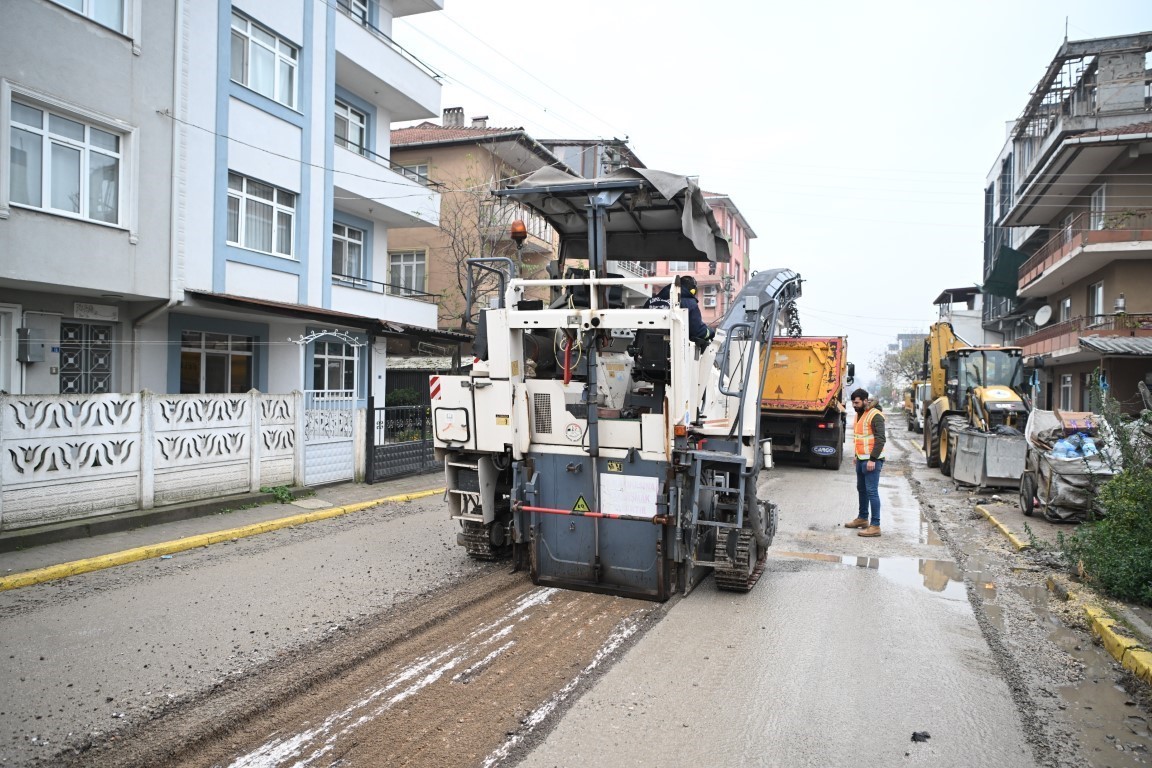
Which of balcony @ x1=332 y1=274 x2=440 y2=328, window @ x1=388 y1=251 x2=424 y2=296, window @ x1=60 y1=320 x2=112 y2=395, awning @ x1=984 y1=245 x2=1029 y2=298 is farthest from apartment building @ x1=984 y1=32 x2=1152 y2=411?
window @ x1=60 y1=320 x2=112 y2=395

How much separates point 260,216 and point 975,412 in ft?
50.7

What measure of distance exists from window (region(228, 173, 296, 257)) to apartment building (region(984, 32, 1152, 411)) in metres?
21.2

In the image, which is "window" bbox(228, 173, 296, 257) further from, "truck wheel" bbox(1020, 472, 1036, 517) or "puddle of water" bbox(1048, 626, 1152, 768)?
"puddle of water" bbox(1048, 626, 1152, 768)

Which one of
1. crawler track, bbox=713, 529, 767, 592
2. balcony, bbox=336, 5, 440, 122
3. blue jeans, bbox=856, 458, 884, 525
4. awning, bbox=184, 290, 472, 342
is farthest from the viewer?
balcony, bbox=336, 5, 440, 122

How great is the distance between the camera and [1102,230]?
23.8m

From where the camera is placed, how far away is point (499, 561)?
751 cm

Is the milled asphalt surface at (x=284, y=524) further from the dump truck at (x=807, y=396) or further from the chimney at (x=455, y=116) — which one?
the chimney at (x=455, y=116)

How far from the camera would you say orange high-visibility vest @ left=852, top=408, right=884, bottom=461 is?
9.19 metres

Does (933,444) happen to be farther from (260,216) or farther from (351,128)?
(351,128)

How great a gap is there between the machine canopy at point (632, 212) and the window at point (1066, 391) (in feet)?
88.4

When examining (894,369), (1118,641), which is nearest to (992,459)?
(1118,641)

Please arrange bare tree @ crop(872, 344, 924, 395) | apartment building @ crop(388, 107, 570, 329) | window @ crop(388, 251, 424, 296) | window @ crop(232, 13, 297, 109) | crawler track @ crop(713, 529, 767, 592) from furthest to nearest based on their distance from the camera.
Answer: bare tree @ crop(872, 344, 924, 395) → window @ crop(388, 251, 424, 296) → apartment building @ crop(388, 107, 570, 329) → window @ crop(232, 13, 297, 109) → crawler track @ crop(713, 529, 767, 592)

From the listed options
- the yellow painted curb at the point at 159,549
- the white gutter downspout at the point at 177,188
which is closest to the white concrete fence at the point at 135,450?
the yellow painted curb at the point at 159,549

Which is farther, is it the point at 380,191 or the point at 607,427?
the point at 380,191
